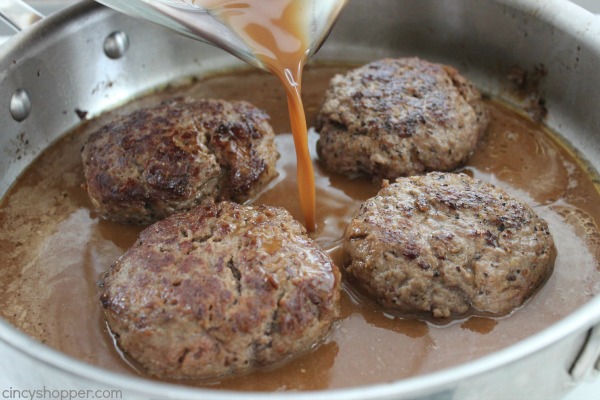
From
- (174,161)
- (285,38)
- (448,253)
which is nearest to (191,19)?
(285,38)

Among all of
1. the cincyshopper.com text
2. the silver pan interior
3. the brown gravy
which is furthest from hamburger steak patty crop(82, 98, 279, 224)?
the cincyshopper.com text

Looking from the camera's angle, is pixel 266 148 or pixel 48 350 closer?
pixel 48 350

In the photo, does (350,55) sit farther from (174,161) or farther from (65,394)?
(65,394)

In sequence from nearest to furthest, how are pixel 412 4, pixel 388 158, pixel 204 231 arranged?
pixel 204 231 → pixel 388 158 → pixel 412 4

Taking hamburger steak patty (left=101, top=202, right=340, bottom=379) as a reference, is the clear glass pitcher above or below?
above

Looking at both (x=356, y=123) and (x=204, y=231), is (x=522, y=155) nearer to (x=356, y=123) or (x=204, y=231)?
(x=356, y=123)

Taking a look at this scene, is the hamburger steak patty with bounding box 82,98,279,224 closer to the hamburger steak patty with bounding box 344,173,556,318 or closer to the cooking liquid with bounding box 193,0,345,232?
the cooking liquid with bounding box 193,0,345,232

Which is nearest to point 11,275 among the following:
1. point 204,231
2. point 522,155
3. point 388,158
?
point 204,231
